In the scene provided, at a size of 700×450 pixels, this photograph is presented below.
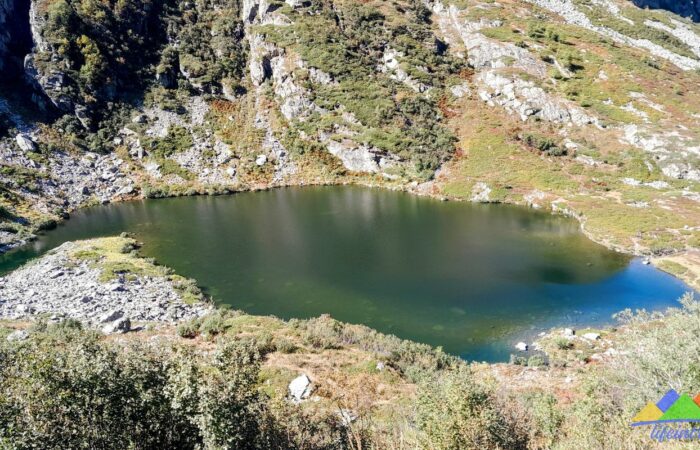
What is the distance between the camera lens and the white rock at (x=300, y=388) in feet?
77.5

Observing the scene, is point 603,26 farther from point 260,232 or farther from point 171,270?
point 171,270

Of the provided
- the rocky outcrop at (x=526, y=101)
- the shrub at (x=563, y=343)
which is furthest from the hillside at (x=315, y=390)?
the rocky outcrop at (x=526, y=101)

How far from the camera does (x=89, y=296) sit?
126 ft

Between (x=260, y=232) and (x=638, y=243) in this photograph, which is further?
(x=260, y=232)

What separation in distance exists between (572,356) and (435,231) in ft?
105

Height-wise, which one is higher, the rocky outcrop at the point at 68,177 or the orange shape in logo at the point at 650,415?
the orange shape in logo at the point at 650,415

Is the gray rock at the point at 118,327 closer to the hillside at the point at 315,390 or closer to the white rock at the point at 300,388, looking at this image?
the hillside at the point at 315,390

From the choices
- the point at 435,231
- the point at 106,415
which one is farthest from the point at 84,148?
the point at 106,415

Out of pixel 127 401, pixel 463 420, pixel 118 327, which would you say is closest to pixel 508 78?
pixel 118 327

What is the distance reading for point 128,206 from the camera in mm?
78875

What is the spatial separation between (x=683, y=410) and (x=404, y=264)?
36332mm

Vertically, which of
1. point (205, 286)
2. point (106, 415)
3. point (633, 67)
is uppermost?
point (633, 67)

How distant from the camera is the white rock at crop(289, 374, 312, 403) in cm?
2362

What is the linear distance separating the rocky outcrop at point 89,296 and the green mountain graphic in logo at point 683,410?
34270 millimetres
